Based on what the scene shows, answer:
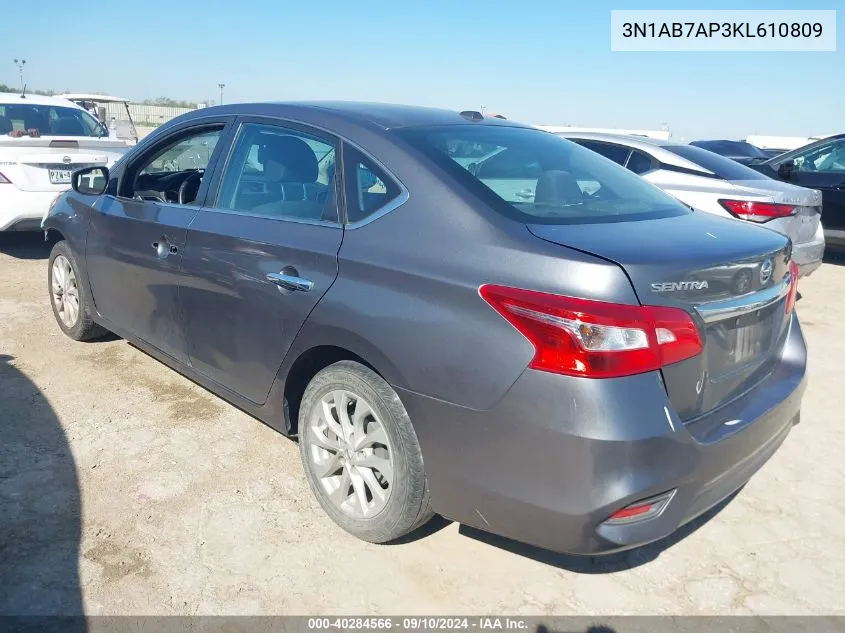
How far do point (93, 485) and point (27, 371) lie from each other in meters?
1.66

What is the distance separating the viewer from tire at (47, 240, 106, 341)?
178 inches

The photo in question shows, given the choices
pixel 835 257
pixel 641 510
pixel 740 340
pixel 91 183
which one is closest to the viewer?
pixel 641 510

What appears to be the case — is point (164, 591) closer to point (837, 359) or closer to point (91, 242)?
point (91, 242)

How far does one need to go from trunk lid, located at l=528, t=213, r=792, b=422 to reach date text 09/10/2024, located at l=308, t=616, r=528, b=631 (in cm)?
93

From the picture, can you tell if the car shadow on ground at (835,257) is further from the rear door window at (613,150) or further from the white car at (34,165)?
the white car at (34,165)

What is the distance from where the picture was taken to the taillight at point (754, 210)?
18.4 feet

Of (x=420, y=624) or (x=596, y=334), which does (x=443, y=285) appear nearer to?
(x=596, y=334)

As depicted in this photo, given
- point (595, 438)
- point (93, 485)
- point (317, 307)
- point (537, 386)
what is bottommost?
point (93, 485)

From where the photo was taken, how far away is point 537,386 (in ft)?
6.68

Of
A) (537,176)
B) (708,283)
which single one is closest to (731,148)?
(537,176)

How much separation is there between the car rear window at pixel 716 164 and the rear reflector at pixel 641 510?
457 cm

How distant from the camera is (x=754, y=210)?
562cm

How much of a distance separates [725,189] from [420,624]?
478 centimetres

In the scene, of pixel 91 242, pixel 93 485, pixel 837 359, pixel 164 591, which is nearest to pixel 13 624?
pixel 164 591
